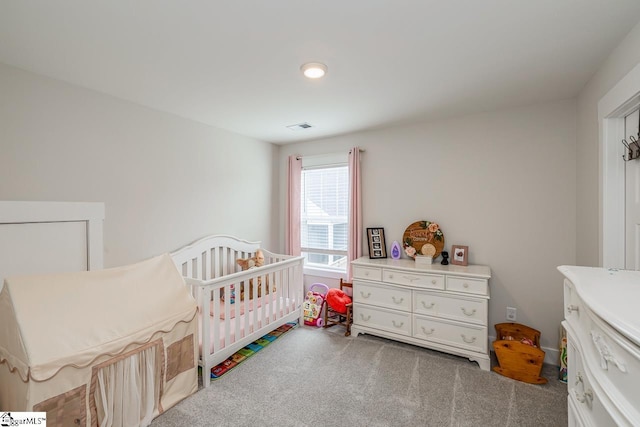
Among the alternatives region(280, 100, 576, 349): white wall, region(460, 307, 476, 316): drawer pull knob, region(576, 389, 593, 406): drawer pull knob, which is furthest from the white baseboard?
region(576, 389, 593, 406): drawer pull knob

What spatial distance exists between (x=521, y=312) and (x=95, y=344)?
3228mm

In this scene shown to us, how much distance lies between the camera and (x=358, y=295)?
3.01 meters

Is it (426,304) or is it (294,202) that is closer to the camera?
(426,304)

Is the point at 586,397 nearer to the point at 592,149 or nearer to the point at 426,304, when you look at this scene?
the point at 426,304

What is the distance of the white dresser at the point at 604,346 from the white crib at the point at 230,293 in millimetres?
2078

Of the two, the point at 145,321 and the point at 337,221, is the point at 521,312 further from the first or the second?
the point at 145,321

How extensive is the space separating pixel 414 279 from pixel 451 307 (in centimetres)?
38

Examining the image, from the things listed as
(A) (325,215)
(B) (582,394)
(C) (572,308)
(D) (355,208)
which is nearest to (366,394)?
(B) (582,394)

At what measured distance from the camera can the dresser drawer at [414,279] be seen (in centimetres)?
261

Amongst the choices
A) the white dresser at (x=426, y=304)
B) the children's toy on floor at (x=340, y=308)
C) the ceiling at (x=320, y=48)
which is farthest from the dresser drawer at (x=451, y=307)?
the ceiling at (x=320, y=48)

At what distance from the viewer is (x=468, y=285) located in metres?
2.48

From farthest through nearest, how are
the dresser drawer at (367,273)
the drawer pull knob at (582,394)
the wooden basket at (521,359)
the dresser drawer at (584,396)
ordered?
the dresser drawer at (367,273)
the wooden basket at (521,359)
the drawer pull knob at (582,394)
the dresser drawer at (584,396)

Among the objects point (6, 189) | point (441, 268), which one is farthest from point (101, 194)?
point (441, 268)

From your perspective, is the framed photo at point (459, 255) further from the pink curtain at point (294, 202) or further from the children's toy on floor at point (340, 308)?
the pink curtain at point (294, 202)
